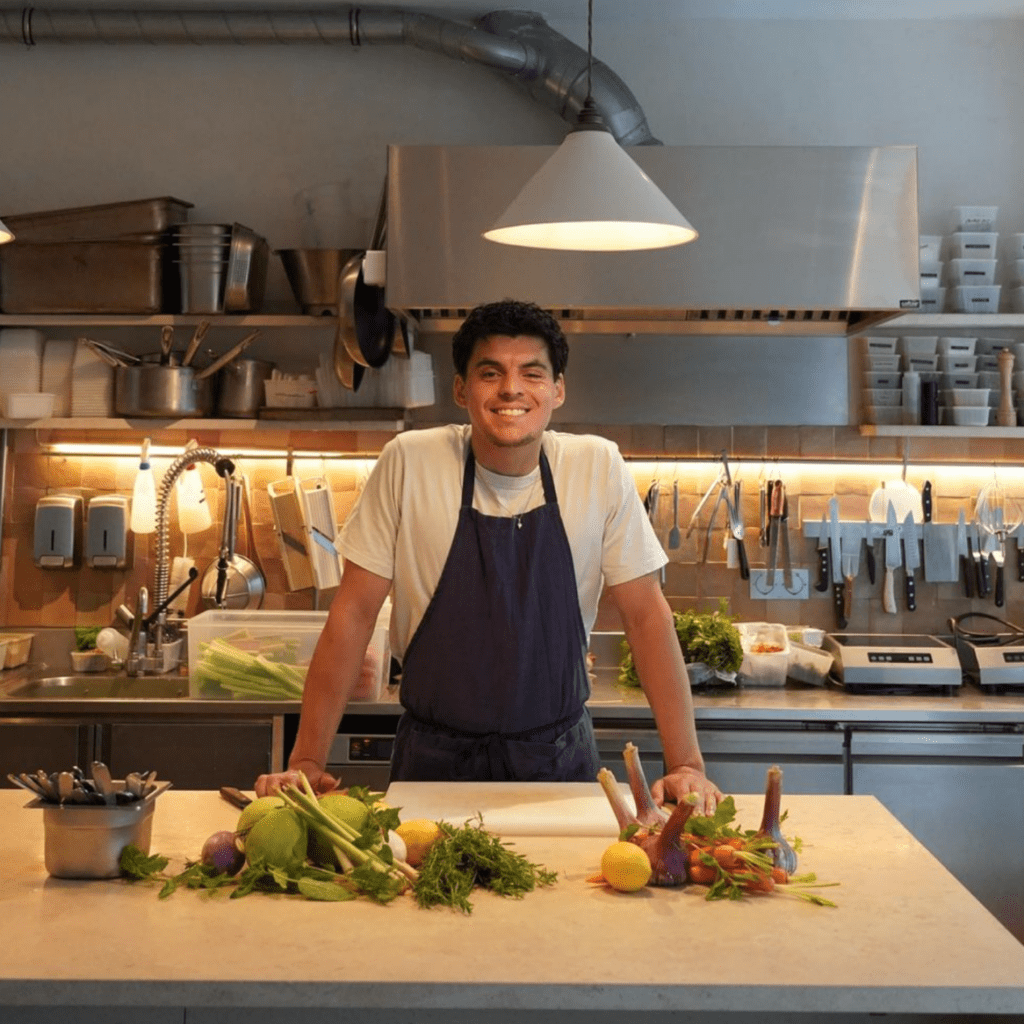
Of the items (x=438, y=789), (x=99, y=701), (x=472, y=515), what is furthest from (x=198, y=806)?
(x=99, y=701)

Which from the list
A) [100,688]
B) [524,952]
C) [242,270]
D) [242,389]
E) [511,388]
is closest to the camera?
[524,952]

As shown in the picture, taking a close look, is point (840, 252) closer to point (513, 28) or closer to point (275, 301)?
point (513, 28)

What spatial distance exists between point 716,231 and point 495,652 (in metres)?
1.76

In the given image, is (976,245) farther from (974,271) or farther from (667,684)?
(667,684)

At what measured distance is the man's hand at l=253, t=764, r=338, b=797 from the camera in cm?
231

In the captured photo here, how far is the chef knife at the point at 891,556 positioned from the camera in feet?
16.3

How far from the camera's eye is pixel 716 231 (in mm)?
4203

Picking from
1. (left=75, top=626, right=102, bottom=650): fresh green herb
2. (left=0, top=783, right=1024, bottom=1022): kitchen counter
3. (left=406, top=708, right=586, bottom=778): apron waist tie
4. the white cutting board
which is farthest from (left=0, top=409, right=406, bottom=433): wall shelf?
(left=0, top=783, right=1024, bottom=1022): kitchen counter

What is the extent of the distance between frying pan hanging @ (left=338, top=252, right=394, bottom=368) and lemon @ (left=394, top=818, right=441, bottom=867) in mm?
2444

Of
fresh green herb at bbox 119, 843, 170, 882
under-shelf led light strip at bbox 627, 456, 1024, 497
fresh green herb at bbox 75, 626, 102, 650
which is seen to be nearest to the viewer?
fresh green herb at bbox 119, 843, 170, 882

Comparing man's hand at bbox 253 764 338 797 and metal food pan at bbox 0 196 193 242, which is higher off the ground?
metal food pan at bbox 0 196 193 242

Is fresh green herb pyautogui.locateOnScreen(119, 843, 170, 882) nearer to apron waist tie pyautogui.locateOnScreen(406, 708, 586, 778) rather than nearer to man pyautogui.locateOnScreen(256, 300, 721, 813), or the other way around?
man pyautogui.locateOnScreen(256, 300, 721, 813)

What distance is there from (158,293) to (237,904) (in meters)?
3.10

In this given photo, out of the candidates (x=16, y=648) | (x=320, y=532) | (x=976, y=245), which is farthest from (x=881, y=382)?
(x=16, y=648)
